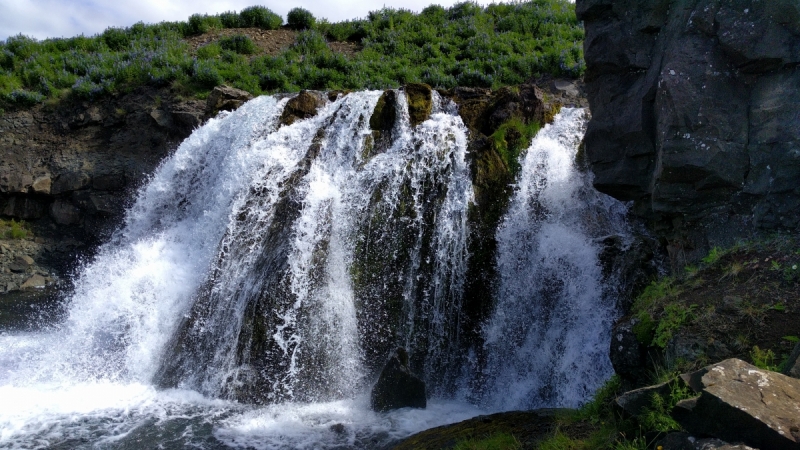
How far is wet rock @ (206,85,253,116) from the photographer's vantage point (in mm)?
12898

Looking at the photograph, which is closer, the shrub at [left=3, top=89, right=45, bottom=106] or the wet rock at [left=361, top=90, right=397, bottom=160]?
the wet rock at [left=361, top=90, right=397, bottom=160]

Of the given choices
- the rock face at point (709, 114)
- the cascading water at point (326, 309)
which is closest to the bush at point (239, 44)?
the cascading water at point (326, 309)

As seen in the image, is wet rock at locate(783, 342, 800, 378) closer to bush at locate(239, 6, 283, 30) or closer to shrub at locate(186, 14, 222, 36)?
bush at locate(239, 6, 283, 30)

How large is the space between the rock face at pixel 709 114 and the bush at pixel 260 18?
1479 cm

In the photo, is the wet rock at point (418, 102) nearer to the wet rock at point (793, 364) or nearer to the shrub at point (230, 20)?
the wet rock at point (793, 364)

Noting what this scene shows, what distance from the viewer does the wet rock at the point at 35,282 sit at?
1250 cm

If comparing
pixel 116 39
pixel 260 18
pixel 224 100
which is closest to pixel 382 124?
pixel 224 100

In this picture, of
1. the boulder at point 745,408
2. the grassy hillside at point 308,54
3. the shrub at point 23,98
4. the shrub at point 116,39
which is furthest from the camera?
the shrub at point 116,39

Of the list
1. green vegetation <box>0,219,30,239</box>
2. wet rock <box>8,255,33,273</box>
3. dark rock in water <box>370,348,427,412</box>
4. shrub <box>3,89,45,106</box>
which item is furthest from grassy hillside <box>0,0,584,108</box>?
dark rock in water <box>370,348,427,412</box>

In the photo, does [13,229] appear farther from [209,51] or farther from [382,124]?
[382,124]

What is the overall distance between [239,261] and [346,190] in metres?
1.89

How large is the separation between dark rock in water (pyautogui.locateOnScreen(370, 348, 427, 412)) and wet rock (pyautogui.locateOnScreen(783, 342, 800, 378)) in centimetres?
439

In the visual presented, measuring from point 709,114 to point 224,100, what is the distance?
10.2m

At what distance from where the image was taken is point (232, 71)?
15547mm
